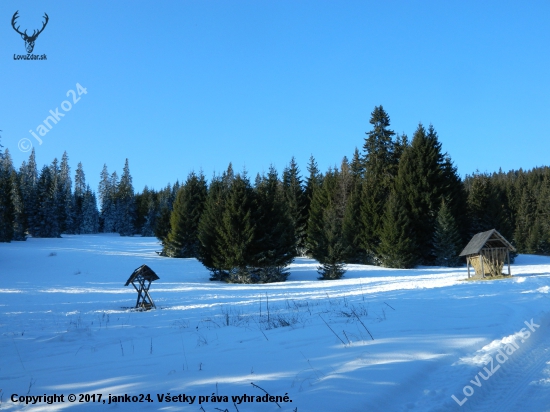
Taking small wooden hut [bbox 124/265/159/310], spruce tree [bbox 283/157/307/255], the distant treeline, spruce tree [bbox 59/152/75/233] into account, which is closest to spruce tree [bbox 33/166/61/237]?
the distant treeline

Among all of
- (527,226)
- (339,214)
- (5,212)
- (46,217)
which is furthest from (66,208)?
(527,226)

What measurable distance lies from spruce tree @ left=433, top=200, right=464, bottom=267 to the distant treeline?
10 centimetres

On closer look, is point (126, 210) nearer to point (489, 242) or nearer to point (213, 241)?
point (213, 241)

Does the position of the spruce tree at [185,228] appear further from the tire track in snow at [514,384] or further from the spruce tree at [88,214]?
the spruce tree at [88,214]

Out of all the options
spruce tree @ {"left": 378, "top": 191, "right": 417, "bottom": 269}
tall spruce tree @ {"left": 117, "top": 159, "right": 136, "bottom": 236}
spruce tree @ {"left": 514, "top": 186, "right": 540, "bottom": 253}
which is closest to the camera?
spruce tree @ {"left": 378, "top": 191, "right": 417, "bottom": 269}

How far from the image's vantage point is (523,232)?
224 ft

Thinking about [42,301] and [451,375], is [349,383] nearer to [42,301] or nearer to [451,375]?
[451,375]

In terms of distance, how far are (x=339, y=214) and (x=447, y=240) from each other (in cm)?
1391

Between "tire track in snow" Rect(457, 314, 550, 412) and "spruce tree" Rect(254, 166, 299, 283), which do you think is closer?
"tire track in snow" Rect(457, 314, 550, 412)

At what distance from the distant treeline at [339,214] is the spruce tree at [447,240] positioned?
0.10m

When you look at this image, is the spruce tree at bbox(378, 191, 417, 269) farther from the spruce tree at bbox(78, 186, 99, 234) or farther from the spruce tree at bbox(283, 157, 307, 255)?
the spruce tree at bbox(78, 186, 99, 234)

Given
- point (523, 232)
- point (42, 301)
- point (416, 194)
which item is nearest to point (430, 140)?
point (416, 194)

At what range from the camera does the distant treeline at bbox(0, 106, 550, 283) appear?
29734mm

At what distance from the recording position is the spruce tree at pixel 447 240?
37500mm
